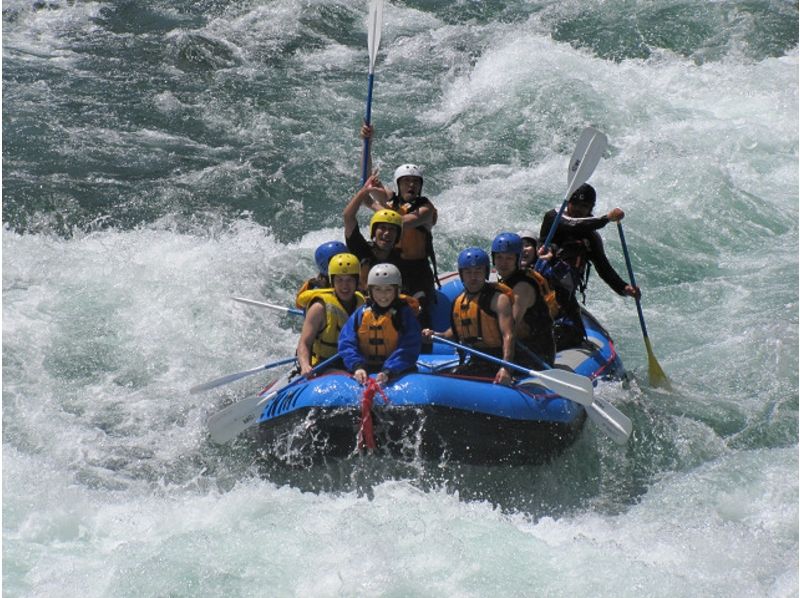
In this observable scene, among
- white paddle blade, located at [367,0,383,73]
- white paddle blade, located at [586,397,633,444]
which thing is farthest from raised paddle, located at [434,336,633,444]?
white paddle blade, located at [367,0,383,73]

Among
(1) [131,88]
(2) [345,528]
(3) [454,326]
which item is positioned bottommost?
(1) [131,88]

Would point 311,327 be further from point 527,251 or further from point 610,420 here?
point 610,420

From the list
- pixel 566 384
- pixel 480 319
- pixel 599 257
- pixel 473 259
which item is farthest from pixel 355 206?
pixel 566 384

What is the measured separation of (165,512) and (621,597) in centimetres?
263

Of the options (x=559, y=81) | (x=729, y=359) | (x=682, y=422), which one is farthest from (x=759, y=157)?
(x=682, y=422)

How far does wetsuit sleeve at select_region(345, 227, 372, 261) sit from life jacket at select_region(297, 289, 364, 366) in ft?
1.68

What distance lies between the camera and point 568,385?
653 cm

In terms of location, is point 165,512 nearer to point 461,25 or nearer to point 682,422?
point 682,422

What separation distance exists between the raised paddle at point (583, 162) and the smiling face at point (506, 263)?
0.83m

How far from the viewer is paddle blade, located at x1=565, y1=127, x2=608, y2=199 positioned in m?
7.98

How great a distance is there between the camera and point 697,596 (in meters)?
5.84

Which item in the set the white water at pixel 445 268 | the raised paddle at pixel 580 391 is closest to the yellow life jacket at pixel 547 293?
the raised paddle at pixel 580 391

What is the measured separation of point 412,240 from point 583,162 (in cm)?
139

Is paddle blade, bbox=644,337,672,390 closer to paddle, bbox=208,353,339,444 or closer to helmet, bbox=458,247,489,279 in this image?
helmet, bbox=458,247,489,279
